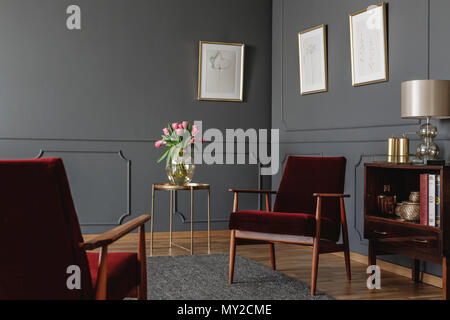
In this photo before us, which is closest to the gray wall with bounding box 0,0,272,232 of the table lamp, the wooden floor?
the wooden floor

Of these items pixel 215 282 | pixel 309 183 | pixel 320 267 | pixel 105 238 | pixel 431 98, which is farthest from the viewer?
pixel 320 267

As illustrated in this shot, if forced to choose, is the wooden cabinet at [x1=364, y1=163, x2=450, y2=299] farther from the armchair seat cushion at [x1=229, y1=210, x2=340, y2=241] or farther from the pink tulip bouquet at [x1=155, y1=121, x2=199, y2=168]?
the pink tulip bouquet at [x1=155, y1=121, x2=199, y2=168]

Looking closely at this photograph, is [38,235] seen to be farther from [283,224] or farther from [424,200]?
[424,200]

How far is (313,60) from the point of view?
4.63 metres

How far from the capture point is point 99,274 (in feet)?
5.50

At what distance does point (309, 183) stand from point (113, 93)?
7.82 ft

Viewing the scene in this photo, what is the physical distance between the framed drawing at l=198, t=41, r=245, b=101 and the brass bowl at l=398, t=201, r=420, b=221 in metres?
2.66

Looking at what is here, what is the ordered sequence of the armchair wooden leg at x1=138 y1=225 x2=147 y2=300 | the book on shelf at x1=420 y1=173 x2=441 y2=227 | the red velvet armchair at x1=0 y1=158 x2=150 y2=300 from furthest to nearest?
the book on shelf at x1=420 y1=173 x2=441 y2=227 < the armchair wooden leg at x1=138 y1=225 x2=147 y2=300 < the red velvet armchair at x1=0 y1=158 x2=150 y2=300

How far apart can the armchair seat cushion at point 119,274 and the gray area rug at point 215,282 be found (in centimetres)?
82

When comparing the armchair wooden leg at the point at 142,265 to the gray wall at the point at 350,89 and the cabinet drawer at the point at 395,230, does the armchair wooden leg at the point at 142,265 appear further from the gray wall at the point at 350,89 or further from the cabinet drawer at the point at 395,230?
the gray wall at the point at 350,89

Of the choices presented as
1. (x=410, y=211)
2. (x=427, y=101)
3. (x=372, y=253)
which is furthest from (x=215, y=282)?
(x=427, y=101)

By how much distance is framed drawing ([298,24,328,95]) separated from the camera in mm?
4477

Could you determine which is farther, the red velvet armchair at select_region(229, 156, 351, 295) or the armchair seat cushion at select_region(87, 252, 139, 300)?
the red velvet armchair at select_region(229, 156, 351, 295)

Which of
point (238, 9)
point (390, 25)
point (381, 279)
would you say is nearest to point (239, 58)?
point (238, 9)
